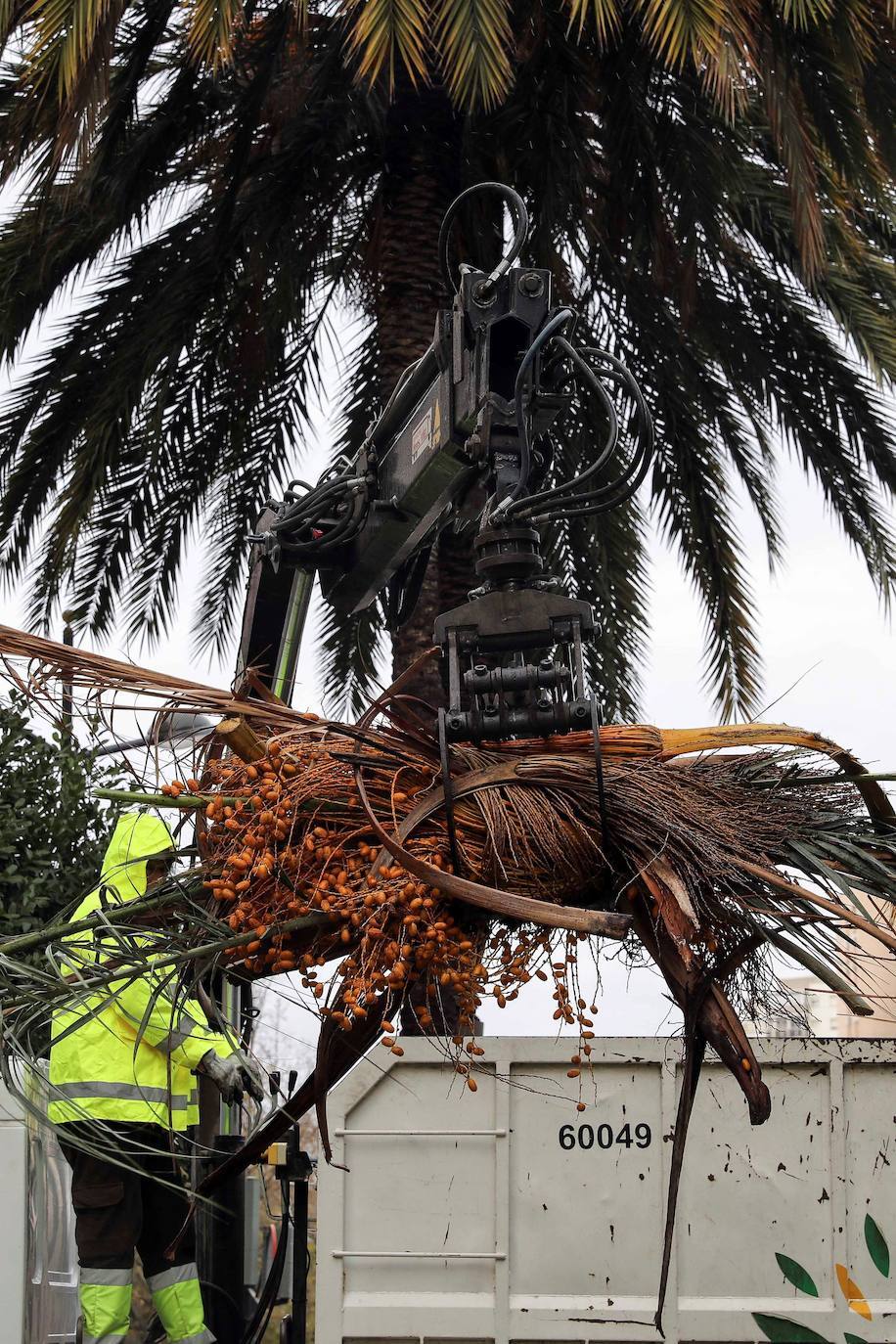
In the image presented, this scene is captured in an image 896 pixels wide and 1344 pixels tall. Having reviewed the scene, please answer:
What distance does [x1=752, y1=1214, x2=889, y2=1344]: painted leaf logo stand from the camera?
18.1ft

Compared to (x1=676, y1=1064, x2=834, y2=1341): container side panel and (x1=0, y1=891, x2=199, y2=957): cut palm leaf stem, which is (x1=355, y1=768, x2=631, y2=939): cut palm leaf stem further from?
(x1=676, y1=1064, x2=834, y2=1341): container side panel

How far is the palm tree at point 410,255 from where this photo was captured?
8109 mm

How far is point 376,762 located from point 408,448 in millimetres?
1683

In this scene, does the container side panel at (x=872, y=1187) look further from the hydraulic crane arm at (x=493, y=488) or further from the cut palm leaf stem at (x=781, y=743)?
the cut palm leaf stem at (x=781, y=743)

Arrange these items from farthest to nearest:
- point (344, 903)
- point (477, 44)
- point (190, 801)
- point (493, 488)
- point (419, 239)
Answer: point (419, 239) → point (477, 44) → point (493, 488) → point (190, 801) → point (344, 903)

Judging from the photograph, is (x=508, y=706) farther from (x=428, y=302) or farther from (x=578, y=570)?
(x=578, y=570)

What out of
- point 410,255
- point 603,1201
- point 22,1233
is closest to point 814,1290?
point 603,1201

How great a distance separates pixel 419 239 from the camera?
9.13 meters

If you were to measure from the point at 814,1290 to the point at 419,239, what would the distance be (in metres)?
5.87

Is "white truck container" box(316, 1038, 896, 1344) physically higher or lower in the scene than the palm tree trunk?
lower

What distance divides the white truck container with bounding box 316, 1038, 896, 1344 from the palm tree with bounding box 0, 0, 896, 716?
11.2 ft

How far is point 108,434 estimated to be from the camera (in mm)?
9484

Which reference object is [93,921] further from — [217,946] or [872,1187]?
[872,1187]

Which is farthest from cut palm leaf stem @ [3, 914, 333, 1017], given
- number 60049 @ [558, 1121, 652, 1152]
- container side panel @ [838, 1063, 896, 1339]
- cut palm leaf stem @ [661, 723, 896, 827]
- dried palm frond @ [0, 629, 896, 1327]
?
container side panel @ [838, 1063, 896, 1339]
